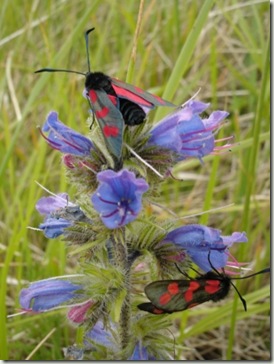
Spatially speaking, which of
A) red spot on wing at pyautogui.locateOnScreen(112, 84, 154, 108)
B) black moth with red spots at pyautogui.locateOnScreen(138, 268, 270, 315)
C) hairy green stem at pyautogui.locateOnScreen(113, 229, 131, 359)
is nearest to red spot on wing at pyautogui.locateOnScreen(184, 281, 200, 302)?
black moth with red spots at pyautogui.locateOnScreen(138, 268, 270, 315)

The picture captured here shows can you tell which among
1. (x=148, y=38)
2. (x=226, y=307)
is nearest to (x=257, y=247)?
(x=226, y=307)

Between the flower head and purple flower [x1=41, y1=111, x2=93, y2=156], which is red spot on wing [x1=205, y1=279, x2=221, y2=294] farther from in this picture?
purple flower [x1=41, y1=111, x2=93, y2=156]

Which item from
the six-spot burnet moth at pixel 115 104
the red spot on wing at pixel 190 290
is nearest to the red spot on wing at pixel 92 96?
the six-spot burnet moth at pixel 115 104

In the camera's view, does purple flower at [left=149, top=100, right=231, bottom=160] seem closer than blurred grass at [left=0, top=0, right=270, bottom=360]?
Yes

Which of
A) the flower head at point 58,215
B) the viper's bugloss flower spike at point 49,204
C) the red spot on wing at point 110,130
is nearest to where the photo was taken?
the red spot on wing at point 110,130

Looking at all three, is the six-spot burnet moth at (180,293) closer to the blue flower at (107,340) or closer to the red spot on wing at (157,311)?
the red spot on wing at (157,311)

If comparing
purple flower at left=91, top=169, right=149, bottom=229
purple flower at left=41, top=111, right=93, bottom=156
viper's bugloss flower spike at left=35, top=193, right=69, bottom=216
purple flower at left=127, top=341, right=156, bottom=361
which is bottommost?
purple flower at left=127, top=341, right=156, bottom=361

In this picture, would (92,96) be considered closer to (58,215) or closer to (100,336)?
(58,215)
